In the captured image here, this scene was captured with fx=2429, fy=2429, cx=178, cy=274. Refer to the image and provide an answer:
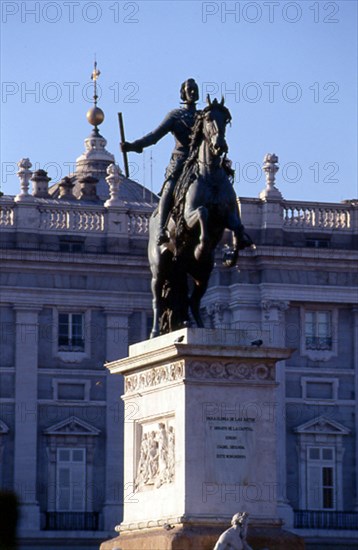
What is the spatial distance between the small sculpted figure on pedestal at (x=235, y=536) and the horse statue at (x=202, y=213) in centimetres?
277

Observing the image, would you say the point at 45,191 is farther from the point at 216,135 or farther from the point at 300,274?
the point at 216,135

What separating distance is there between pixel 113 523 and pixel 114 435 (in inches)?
98.6

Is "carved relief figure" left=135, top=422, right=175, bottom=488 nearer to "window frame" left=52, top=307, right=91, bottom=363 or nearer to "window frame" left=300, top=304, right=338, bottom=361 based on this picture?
"window frame" left=52, top=307, right=91, bottom=363

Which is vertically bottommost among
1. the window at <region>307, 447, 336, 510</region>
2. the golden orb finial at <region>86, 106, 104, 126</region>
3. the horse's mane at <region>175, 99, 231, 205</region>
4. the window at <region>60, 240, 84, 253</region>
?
the window at <region>307, 447, 336, 510</region>

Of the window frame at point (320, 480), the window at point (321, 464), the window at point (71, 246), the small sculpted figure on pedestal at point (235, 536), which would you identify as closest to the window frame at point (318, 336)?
the window at point (321, 464)

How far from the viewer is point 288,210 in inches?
2601

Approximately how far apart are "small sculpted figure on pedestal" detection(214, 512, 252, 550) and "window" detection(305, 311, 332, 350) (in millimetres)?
41505

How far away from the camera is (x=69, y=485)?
64.2 m

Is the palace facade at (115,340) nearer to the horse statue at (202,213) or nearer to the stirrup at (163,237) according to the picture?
the horse statue at (202,213)

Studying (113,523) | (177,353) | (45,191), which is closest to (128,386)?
(177,353)

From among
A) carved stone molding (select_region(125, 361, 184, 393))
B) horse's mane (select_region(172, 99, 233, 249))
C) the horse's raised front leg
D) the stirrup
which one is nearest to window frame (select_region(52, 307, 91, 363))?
carved stone molding (select_region(125, 361, 184, 393))

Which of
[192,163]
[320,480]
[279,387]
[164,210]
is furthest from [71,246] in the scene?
[192,163]

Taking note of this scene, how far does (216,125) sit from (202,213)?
91 centimetres

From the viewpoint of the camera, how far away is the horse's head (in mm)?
24719
